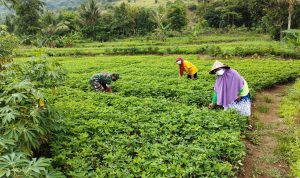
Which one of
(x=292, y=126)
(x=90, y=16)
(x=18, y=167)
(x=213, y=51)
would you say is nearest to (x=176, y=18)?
(x=90, y=16)

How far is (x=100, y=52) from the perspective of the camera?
27.0 meters

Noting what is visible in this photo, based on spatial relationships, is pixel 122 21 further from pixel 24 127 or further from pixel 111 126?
pixel 24 127

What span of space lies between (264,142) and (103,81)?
602cm

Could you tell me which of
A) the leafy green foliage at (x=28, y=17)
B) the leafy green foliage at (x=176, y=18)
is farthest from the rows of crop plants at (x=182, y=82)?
the leafy green foliage at (x=28, y=17)

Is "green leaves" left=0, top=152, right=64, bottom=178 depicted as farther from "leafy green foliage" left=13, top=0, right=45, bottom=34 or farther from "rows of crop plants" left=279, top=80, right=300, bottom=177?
"leafy green foliage" left=13, top=0, right=45, bottom=34

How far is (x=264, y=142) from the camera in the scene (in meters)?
7.34

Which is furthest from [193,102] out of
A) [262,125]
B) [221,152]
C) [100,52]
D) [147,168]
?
[100,52]

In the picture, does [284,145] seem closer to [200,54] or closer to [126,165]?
[126,165]

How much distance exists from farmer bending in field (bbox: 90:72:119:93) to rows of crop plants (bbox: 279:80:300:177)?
5.80 m

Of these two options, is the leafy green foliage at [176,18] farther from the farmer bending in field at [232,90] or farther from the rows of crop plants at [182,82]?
the farmer bending in field at [232,90]

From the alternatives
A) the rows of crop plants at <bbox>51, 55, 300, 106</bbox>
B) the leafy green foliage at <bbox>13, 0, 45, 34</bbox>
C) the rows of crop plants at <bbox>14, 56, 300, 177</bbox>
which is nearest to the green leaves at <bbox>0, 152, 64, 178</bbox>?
the rows of crop plants at <bbox>14, 56, 300, 177</bbox>

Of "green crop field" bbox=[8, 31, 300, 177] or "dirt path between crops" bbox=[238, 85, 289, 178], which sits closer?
"green crop field" bbox=[8, 31, 300, 177]

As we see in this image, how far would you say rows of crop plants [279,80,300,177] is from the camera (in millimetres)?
6101

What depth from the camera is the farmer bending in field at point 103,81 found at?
10773 mm
